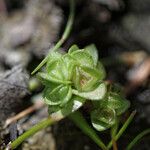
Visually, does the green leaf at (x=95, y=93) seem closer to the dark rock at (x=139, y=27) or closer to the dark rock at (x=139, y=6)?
the dark rock at (x=139, y=27)

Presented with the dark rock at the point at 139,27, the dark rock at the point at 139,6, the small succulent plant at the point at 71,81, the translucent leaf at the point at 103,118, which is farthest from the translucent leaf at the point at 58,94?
the dark rock at the point at 139,6

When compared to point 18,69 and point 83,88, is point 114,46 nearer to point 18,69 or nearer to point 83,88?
point 18,69

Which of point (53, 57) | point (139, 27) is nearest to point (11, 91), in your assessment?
point (53, 57)

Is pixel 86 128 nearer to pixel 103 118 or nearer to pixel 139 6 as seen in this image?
pixel 103 118

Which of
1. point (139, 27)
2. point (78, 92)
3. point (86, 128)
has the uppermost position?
point (78, 92)

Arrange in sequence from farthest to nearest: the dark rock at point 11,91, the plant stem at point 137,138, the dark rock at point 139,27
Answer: the dark rock at point 139,27, the dark rock at point 11,91, the plant stem at point 137,138

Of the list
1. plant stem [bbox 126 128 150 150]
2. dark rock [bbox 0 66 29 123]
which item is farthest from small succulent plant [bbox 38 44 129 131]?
dark rock [bbox 0 66 29 123]
